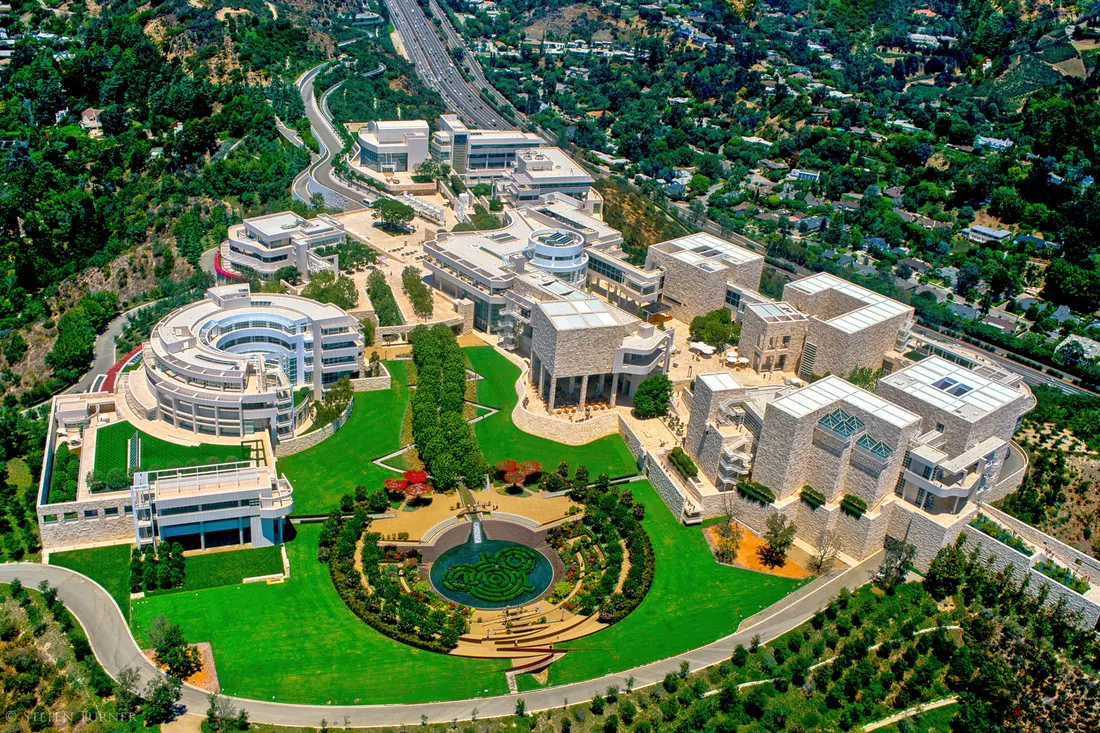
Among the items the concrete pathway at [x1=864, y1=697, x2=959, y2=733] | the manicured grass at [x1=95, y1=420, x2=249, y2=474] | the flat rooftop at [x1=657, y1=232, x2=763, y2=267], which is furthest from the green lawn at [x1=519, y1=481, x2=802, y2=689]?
the flat rooftop at [x1=657, y1=232, x2=763, y2=267]

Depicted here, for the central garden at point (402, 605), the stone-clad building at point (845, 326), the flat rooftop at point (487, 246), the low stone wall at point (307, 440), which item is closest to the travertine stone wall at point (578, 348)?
the central garden at point (402, 605)

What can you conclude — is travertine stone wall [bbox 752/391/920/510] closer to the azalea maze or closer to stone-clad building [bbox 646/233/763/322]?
the azalea maze

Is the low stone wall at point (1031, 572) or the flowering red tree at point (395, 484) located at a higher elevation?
the low stone wall at point (1031, 572)

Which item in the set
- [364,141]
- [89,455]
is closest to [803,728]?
[89,455]

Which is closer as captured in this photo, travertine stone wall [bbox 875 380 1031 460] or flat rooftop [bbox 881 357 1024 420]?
travertine stone wall [bbox 875 380 1031 460]

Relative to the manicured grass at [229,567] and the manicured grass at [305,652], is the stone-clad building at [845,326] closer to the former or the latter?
the manicured grass at [305,652]

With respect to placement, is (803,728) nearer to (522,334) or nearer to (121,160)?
(522,334)

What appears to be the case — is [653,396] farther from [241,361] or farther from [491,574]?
[241,361]

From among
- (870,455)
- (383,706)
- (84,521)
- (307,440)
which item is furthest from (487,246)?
(383,706)
